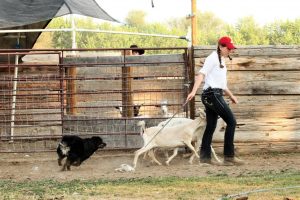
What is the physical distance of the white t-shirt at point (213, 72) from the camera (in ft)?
36.0

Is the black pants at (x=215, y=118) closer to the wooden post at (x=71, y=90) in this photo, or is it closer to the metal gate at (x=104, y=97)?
the metal gate at (x=104, y=97)

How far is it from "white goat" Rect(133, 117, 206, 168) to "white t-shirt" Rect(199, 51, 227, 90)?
890mm

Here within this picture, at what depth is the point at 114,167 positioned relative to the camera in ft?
39.0

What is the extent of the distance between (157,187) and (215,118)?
255cm

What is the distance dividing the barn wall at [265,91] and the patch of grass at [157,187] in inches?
92.5

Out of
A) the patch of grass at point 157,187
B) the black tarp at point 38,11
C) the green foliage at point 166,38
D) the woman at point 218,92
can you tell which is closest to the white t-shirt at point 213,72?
the woman at point 218,92

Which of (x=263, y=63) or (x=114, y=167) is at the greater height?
(x=263, y=63)

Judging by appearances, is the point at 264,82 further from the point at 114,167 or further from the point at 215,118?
the point at 114,167

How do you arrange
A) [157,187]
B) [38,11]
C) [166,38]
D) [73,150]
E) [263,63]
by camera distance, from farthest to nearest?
[166,38]
[38,11]
[263,63]
[73,150]
[157,187]

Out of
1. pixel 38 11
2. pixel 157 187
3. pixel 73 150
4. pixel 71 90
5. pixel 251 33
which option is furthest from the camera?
pixel 251 33

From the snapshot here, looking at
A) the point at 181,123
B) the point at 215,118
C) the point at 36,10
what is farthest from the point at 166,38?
the point at 215,118

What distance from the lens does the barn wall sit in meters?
12.6

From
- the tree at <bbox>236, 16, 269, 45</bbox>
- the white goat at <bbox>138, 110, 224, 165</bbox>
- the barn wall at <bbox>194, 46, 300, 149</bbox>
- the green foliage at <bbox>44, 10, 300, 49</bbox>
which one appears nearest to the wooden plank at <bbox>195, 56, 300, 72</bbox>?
the barn wall at <bbox>194, 46, 300, 149</bbox>

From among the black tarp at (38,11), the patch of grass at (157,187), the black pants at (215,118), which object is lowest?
the patch of grass at (157,187)
